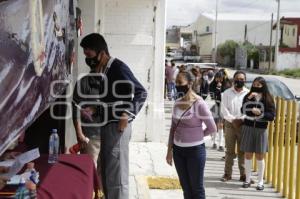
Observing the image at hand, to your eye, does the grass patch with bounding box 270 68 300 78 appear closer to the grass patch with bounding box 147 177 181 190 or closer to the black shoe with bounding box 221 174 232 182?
the black shoe with bounding box 221 174 232 182

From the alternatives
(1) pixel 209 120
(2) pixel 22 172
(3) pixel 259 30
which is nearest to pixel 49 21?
(2) pixel 22 172

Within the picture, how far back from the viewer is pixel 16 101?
117 inches

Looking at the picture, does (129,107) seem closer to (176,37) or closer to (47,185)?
(47,185)

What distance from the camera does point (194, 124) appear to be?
5.86m

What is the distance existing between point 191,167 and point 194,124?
0.48m

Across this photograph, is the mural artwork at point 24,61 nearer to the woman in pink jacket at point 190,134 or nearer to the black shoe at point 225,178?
the woman in pink jacket at point 190,134

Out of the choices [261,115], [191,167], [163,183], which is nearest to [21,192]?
[191,167]

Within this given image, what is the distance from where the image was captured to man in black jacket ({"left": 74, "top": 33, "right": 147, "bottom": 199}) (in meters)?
5.21

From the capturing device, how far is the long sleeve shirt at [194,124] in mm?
5824

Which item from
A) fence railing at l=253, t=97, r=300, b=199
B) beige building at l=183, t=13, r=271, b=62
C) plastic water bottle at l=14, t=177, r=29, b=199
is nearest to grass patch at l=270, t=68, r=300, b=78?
beige building at l=183, t=13, r=271, b=62

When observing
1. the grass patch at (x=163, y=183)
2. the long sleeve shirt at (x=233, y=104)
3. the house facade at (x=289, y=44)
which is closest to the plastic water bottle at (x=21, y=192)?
the grass patch at (x=163, y=183)

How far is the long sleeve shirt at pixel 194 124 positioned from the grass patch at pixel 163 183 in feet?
6.31

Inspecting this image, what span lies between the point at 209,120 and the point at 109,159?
51.0 inches

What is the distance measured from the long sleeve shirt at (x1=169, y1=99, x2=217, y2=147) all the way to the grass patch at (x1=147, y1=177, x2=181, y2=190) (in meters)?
1.92
